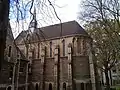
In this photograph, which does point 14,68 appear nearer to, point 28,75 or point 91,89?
point 28,75

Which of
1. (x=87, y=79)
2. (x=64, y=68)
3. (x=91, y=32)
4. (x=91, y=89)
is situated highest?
(x=91, y=32)

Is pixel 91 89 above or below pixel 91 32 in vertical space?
below

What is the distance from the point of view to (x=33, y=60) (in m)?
34.8

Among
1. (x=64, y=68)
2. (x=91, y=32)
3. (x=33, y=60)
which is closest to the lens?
(x=91, y=32)

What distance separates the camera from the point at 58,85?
3014 cm

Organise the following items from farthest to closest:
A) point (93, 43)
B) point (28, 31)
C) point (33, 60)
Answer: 1. point (33, 60)
2. point (93, 43)
3. point (28, 31)

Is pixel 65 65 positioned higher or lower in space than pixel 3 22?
lower

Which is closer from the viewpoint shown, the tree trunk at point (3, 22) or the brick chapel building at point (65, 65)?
the tree trunk at point (3, 22)

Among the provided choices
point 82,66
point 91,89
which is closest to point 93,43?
point 82,66

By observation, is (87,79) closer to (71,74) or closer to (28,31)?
(71,74)

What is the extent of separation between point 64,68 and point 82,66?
362 cm

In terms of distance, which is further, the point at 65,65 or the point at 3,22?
the point at 65,65

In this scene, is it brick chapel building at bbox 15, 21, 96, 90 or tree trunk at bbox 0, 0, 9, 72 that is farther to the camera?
brick chapel building at bbox 15, 21, 96, 90

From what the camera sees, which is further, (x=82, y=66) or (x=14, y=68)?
(x=82, y=66)
